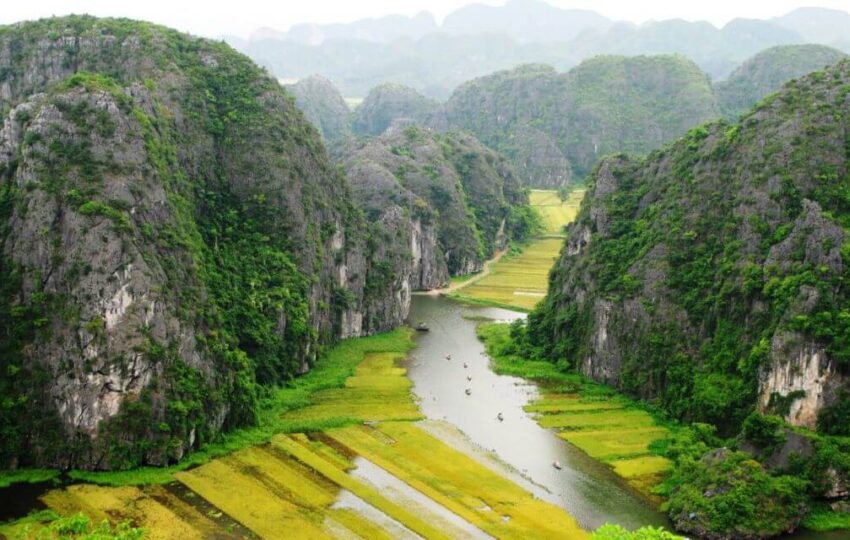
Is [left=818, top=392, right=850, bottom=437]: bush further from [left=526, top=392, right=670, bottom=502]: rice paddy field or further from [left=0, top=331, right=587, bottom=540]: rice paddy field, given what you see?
[left=0, top=331, right=587, bottom=540]: rice paddy field

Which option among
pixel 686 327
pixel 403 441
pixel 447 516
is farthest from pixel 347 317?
pixel 447 516

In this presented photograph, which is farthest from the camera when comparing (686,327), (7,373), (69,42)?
(69,42)

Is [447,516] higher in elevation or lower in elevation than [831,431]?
lower

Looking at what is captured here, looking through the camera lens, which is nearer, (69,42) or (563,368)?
(563,368)

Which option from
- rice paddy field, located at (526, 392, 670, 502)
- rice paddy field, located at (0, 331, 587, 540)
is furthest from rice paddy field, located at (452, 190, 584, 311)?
rice paddy field, located at (0, 331, 587, 540)

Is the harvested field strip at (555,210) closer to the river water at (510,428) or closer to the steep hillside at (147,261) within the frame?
the river water at (510,428)

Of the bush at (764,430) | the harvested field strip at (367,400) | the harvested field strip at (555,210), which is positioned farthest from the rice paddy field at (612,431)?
the harvested field strip at (555,210)

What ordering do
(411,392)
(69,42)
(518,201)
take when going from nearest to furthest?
(411,392) → (69,42) → (518,201)

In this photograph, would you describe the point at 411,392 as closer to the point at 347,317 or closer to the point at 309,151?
the point at 347,317
